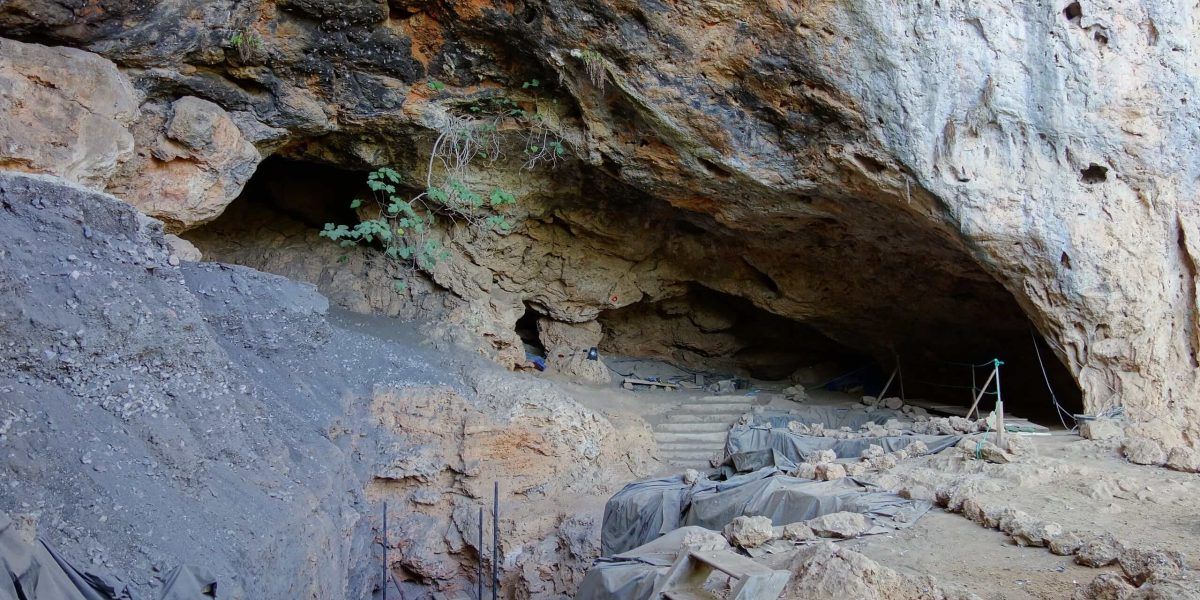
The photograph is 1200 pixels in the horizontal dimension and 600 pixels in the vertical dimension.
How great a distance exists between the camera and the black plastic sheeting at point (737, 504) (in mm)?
5469

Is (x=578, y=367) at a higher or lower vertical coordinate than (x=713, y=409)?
lower

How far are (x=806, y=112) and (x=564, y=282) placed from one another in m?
4.88

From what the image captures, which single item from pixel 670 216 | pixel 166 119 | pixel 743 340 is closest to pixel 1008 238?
pixel 670 216

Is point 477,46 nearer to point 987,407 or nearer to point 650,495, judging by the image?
point 650,495

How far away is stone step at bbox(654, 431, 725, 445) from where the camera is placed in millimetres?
10195

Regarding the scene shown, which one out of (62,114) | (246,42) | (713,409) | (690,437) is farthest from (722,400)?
(62,114)

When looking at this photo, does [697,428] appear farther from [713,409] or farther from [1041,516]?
[1041,516]

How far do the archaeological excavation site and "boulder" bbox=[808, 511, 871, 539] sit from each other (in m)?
0.02

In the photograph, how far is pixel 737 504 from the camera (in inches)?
235

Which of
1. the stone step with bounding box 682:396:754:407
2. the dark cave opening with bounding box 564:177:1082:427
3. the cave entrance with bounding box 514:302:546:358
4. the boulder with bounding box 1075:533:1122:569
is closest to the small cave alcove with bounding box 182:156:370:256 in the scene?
the cave entrance with bounding box 514:302:546:358

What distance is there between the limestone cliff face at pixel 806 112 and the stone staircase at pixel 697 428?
2.99m

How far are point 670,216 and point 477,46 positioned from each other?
158 inches

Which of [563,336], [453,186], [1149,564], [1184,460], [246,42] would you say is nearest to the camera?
[1149,564]

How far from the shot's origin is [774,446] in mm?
8961
